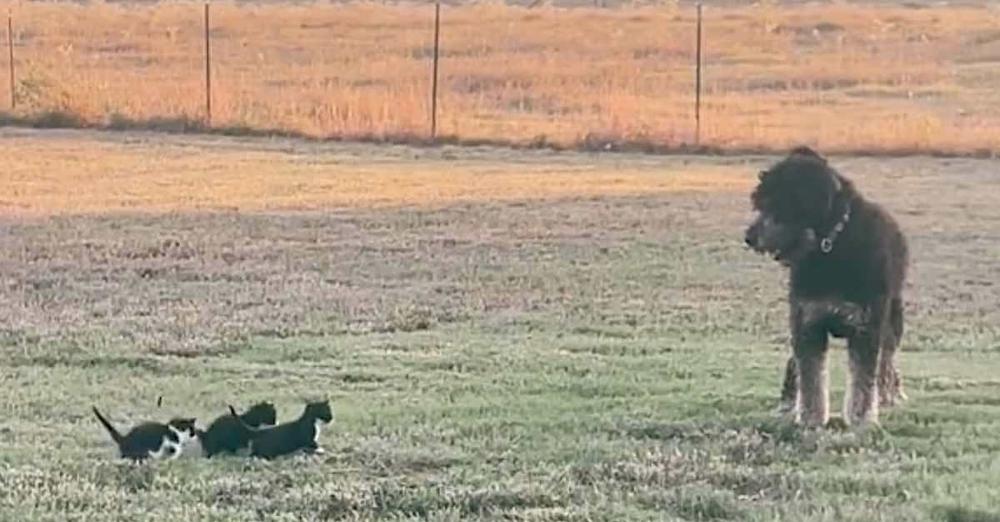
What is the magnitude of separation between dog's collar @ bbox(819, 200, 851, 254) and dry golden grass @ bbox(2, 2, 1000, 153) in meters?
19.3

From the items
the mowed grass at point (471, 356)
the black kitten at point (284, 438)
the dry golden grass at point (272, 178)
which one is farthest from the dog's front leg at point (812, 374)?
the dry golden grass at point (272, 178)

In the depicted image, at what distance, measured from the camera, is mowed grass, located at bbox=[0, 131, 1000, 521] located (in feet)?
26.1

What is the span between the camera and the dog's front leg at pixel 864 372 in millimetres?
9391

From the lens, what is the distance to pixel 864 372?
9.42 metres

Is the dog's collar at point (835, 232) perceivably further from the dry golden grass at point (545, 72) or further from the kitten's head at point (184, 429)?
the dry golden grass at point (545, 72)

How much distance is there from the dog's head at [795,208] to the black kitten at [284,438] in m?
2.17

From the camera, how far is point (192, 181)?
23.8 metres

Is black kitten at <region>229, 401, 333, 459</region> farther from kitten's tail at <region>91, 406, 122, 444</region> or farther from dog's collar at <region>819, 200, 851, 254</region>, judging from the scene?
dog's collar at <region>819, 200, 851, 254</region>

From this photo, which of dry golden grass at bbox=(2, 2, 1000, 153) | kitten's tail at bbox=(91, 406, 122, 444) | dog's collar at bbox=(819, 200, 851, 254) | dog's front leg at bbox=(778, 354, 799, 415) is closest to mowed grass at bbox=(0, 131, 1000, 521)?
kitten's tail at bbox=(91, 406, 122, 444)

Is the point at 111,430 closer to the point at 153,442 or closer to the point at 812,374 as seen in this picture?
the point at 153,442

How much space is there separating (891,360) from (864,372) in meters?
0.55

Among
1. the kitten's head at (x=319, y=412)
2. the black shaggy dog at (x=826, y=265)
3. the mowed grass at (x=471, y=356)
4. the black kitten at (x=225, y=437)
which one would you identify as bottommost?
the mowed grass at (x=471, y=356)

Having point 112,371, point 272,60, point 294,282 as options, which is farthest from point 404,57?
point 112,371

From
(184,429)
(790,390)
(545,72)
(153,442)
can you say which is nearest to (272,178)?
(790,390)
